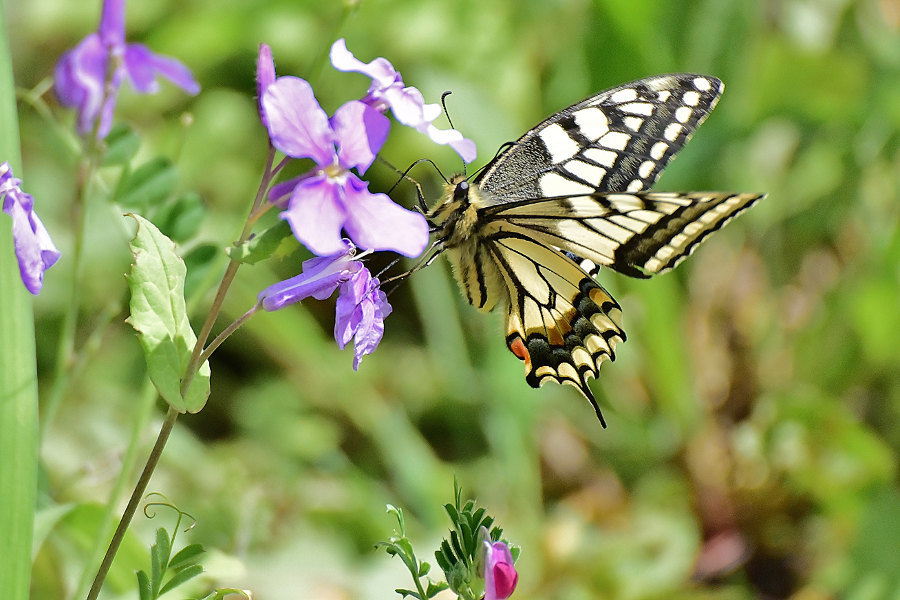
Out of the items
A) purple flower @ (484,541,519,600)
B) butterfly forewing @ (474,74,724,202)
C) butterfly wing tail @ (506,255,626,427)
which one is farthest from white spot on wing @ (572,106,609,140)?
purple flower @ (484,541,519,600)

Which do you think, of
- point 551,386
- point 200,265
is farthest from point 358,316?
point 551,386

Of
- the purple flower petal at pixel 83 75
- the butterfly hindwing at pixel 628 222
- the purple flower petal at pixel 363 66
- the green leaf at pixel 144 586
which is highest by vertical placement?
the purple flower petal at pixel 83 75

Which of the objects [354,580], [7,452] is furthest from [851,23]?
[7,452]

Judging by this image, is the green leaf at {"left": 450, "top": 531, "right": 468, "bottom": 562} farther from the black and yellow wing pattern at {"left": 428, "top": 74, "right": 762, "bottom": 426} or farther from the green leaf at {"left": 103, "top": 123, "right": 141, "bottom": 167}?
the green leaf at {"left": 103, "top": 123, "right": 141, "bottom": 167}

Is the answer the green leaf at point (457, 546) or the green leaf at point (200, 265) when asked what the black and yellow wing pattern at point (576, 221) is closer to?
the green leaf at point (200, 265)

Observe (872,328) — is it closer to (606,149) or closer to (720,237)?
(720,237)

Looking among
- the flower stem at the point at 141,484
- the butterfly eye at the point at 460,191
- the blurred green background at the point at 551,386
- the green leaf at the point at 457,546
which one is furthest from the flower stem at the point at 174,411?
the blurred green background at the point at 551,386
